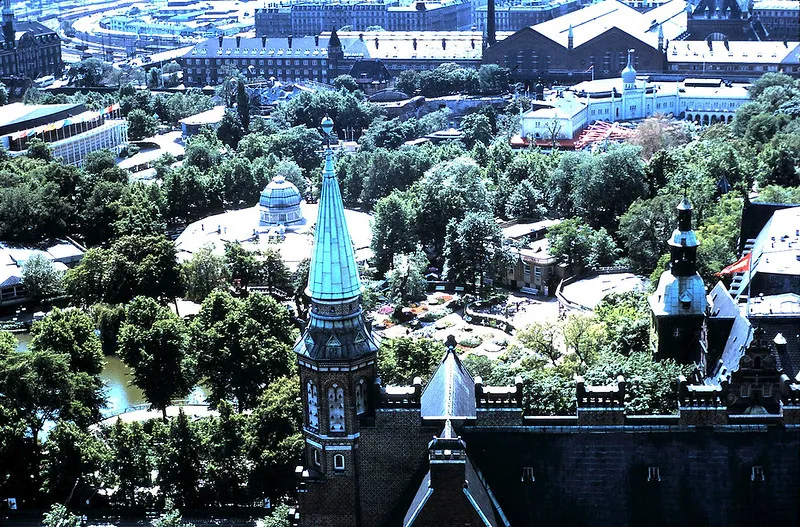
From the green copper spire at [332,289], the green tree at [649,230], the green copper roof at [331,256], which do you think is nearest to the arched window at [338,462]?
the green copper spire at [332,289]

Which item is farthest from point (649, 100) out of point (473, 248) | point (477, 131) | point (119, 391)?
point (119, 391)

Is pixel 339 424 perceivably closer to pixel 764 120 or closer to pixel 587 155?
pixel 587 155

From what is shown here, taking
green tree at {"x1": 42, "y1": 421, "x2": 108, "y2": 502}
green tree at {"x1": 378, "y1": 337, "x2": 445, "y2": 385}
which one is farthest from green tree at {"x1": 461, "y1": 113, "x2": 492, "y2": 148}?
green tree at {"x1": 42, "y1": 421, "x2": 108, "y2": 502}

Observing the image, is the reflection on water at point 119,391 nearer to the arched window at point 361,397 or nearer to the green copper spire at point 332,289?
the green copper spire at point 332,289

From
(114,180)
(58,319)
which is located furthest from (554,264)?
(114,180)

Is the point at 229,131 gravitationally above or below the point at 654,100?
below

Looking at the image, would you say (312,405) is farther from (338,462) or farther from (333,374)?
(338,462)

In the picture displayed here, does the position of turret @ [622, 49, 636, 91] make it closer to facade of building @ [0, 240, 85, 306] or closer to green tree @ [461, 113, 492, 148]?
green tree @ [461, 113, 492, 148]
